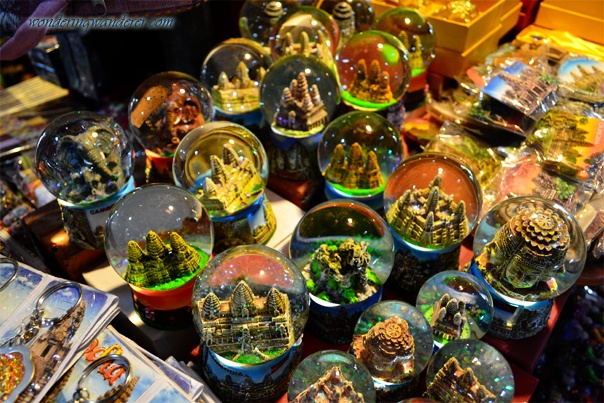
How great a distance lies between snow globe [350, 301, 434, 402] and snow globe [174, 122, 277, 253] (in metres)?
0.83

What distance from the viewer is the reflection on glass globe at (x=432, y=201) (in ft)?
6.43

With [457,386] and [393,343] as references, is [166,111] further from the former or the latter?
[457,386]

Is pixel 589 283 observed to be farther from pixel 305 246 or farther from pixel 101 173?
pixel 101 173

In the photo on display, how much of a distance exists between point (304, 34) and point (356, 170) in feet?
3.46

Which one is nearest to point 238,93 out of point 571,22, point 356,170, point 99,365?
point 356,170

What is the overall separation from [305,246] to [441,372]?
74cm

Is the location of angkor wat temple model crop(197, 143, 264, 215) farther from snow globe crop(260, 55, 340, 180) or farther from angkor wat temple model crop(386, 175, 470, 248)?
angkor wat temple model crop(386, 175, 470, 248)

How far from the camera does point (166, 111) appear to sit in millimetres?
2346

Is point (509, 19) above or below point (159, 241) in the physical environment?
above

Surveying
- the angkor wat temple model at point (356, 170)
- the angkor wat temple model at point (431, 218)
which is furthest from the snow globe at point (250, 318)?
the angkor wat temple model at point (356, 170)

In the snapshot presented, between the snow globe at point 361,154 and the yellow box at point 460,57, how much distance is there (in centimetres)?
111

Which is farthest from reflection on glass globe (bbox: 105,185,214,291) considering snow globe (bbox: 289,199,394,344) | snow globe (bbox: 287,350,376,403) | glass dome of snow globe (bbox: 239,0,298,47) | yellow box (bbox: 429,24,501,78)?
yellow box (bbox: 429,24,501,78)

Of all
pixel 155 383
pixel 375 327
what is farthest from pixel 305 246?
pixel 155 383

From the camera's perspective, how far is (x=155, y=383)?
1499 millimetres
